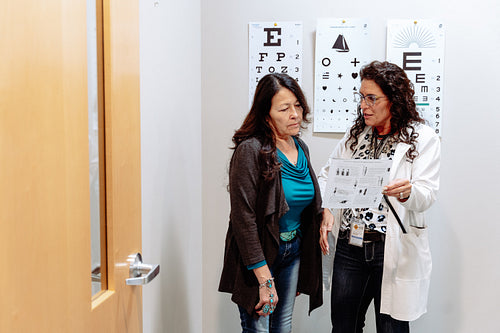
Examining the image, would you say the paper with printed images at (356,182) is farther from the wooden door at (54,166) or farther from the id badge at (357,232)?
the wooden door at (54,166)

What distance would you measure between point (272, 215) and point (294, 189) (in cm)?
15

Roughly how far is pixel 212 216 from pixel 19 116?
6.44 ft

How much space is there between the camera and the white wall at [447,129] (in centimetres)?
232

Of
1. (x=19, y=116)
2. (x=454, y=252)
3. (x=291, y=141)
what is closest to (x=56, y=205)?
(x=19, y=116)

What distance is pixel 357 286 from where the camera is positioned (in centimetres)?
188

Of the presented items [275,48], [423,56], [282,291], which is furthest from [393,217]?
[275,48]

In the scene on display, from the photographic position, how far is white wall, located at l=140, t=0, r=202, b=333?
1572 millimetres

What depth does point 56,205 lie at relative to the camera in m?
0.67

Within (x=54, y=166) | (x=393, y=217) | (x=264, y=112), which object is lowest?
(x=393, y=217)

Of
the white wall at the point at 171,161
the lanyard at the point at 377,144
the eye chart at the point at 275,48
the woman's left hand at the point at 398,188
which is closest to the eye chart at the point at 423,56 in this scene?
the eye chart at the point at 275,48

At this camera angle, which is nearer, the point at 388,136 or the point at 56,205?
the point at 56,205

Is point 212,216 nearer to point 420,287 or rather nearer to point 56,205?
point 420,287

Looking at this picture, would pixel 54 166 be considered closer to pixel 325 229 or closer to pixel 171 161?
pixel 171 161

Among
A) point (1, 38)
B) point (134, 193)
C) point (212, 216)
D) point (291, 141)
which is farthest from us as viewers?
point (212, 216)
